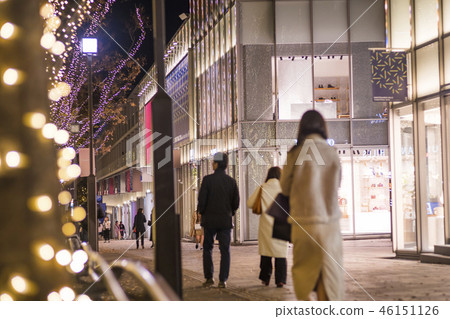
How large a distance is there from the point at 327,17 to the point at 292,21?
52.1 inches

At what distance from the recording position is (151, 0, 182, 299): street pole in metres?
7.35

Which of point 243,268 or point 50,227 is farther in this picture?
point 243,268

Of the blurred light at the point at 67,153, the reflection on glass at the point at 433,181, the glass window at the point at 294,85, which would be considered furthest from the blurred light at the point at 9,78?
the glass window at the point at 294,85

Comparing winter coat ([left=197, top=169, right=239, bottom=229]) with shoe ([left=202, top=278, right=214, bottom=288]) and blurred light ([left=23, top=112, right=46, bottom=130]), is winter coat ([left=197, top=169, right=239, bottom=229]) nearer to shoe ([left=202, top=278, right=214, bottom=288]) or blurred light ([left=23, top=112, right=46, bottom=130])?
shoe ([left=202, top=278, right=214, bottom=288])

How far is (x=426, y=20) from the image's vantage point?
15.2 metres

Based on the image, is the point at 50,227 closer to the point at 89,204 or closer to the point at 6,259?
the point at 6,259

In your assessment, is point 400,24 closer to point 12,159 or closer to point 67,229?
point 67,229

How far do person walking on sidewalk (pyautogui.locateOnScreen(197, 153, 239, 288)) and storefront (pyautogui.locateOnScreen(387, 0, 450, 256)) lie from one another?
6.22m

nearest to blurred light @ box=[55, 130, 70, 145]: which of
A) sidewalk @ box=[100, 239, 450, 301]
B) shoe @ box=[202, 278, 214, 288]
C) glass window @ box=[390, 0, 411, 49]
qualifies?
sidewalk @ box=[100, 239, 450, 301]

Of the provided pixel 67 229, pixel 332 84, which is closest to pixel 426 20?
pixel 332 84

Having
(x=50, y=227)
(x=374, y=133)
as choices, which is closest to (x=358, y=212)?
(x=374, y=133)

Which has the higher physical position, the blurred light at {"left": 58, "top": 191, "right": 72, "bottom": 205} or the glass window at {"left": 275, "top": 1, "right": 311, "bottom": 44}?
the glass window at {"left": 275, "top": 1, "right": 311, "bottom": 44}
